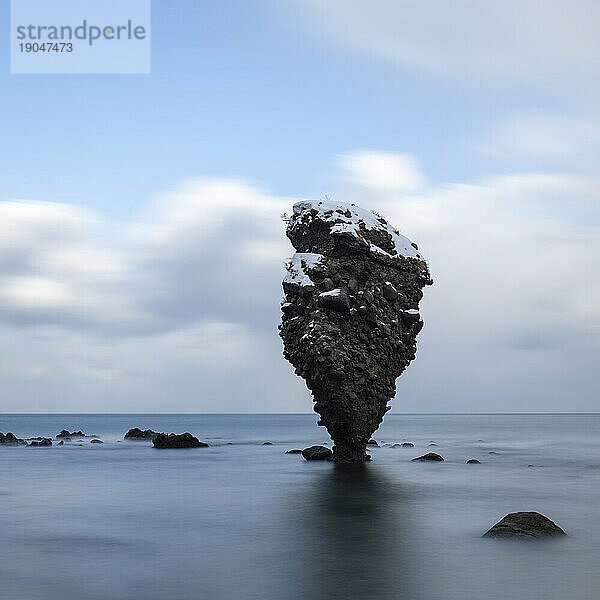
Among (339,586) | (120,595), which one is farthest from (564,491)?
(120,595)

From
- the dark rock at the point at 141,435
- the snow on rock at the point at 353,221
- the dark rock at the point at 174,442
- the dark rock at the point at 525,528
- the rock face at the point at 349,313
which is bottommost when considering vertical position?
the dark rock at the point at 141,435

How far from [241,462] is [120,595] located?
38.0m

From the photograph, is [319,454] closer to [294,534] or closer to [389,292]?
[389,292]

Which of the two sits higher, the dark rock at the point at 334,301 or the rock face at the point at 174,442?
the dark rock at the point at 334,301

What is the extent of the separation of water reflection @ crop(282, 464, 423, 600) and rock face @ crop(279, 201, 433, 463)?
833 cm

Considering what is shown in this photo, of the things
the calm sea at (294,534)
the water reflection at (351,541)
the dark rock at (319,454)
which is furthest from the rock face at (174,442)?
the water reflection at (351,541)

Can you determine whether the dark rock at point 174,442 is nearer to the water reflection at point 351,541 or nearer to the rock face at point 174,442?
the rock face at point 174,442

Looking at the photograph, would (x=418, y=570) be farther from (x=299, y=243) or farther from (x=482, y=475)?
(x=299, y=243)

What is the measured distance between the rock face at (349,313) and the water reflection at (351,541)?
833 centimetres

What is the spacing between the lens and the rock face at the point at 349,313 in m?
44.8

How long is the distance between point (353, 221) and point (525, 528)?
94.2ft

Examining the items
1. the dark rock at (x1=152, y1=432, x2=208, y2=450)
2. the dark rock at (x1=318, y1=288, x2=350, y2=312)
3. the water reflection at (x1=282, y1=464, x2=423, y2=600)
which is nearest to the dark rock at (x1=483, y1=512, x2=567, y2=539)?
the water reflection at (x1=282, y1=464, x2=423, y2=600)

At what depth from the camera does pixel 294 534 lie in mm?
24203

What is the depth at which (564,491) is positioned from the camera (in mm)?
36094
